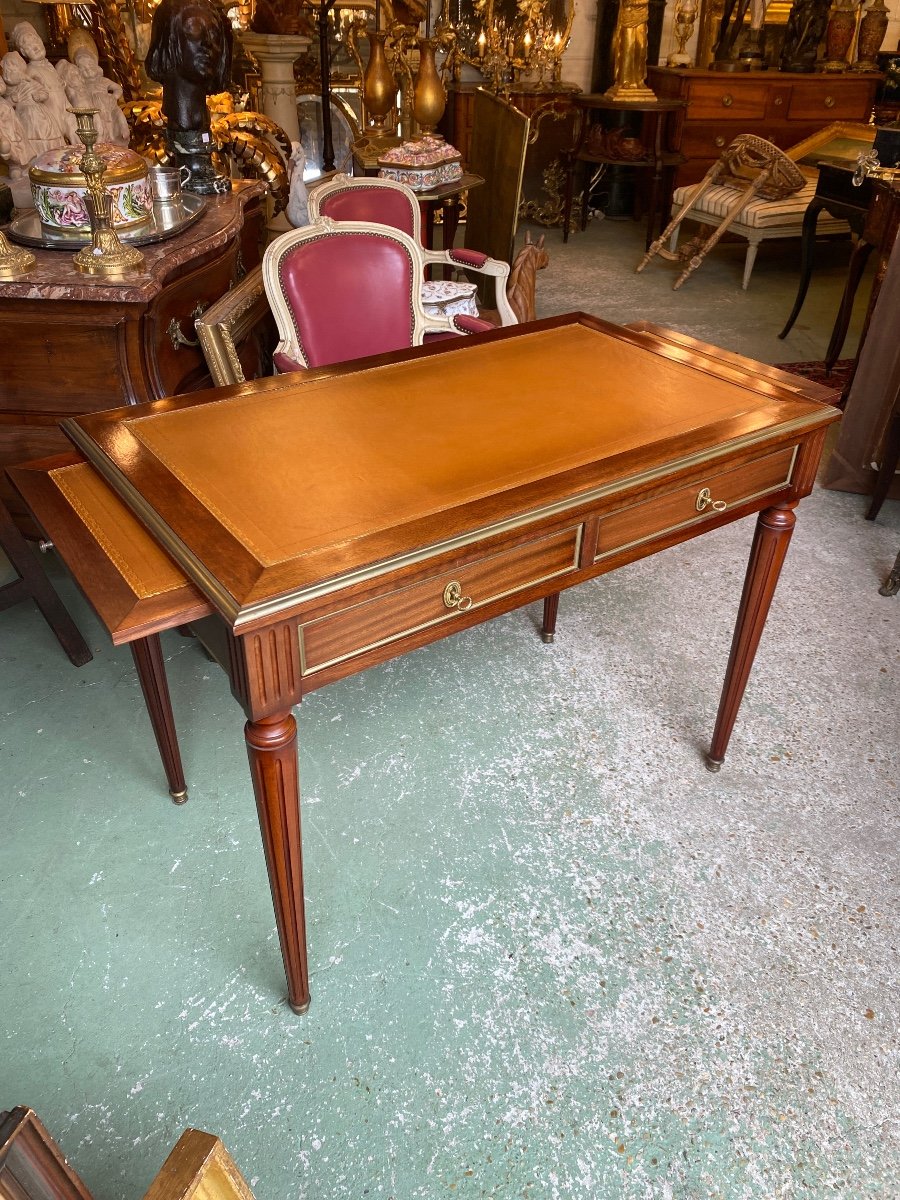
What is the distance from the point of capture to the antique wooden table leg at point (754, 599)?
172cm

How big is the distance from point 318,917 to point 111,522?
0.87m

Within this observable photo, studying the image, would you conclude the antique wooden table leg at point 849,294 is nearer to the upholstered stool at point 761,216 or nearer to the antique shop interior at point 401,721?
the antique shop interior at point 401,721

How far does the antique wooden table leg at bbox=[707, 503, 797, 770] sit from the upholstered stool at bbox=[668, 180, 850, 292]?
406cm

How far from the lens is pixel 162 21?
91.0 inches

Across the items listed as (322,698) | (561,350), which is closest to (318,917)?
(322,698)

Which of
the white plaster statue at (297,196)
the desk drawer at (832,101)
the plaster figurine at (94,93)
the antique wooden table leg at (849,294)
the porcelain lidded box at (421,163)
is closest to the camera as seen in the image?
the plaster figurine at (94,93)

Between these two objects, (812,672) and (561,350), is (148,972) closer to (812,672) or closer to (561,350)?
(561,350)

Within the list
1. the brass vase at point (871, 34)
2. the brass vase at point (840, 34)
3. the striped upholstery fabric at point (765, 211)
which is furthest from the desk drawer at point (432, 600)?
the brass vase at point (871, 34)

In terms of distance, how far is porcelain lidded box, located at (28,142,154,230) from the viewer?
2037 millimetres

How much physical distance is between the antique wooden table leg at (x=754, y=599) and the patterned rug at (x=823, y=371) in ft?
8.53

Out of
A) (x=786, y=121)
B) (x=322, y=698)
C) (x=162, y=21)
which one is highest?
(x=162, y=21)


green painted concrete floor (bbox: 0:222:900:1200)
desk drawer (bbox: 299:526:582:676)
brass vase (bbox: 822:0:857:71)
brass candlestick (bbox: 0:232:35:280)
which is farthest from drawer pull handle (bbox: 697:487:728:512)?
brass vase (bbox: 822:0:857:71)

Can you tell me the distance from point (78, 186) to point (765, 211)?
422 centimetres

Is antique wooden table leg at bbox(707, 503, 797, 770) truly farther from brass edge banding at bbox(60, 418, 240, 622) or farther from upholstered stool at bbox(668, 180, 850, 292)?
upholstered stool at bbox(668, 180, 850, 292)
